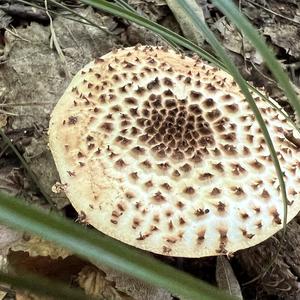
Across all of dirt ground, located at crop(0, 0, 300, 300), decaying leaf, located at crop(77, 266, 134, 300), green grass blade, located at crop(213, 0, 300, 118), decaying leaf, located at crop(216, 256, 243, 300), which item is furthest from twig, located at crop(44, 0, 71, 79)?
green grass blade, located at crop(213, 0, 300, 118)

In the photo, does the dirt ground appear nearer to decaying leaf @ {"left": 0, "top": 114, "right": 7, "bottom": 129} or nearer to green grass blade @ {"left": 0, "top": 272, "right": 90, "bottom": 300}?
decaying leaf @ {"left": 0, "top": 114, "right": 7, "bottom": 129}

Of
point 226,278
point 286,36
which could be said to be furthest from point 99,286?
point 286,36

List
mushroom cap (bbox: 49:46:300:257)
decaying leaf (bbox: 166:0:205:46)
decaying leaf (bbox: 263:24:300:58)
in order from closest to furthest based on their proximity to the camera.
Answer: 1. mushroom cap (bbox: 49:46:300:257)
2. decaying leaf (bbox: 166:0:205:46)
3. decaying leaf (bbox: 263:24:300:58)

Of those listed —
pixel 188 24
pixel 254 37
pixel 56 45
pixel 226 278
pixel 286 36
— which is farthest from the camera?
pixel 286 36

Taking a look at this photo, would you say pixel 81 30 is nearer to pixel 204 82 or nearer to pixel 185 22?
pixel 185 22

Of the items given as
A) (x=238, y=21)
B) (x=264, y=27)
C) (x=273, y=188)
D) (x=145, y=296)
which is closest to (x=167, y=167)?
(x=273, y=188)

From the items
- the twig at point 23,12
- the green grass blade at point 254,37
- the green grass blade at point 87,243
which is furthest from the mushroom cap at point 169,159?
the green grass blade at point 87,243

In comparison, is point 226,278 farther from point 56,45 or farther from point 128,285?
point 56,45
